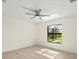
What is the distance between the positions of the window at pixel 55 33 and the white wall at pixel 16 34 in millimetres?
1689

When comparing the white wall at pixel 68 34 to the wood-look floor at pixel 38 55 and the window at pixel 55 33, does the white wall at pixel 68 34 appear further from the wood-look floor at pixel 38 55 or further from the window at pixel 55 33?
the wood-look floor at pixel 38 55

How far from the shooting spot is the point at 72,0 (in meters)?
2.24

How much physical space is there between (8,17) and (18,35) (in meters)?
1.60

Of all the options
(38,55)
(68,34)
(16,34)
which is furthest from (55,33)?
(16,34)

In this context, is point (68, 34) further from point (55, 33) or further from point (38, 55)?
point (38, 55)

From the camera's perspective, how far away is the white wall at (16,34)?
172 inches

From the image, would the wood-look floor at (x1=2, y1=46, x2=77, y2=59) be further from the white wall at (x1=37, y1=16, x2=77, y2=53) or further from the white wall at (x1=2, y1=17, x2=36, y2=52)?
the white wall at (x1=2, y1=17, x2=36, y2=52)

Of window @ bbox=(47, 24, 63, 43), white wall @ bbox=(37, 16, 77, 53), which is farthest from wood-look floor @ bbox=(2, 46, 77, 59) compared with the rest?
window @ bbox=(47, 24, 63, 43)

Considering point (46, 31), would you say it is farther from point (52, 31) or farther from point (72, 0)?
point (72, 0)

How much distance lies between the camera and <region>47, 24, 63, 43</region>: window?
4979 millimetres

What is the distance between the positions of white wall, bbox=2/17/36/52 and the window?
1.69 m

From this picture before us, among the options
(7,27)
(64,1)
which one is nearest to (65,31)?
(64,1)

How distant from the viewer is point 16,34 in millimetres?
5012

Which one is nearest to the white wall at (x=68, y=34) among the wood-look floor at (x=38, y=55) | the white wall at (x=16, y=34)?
the wood-look floor at (x=38, y=55)
